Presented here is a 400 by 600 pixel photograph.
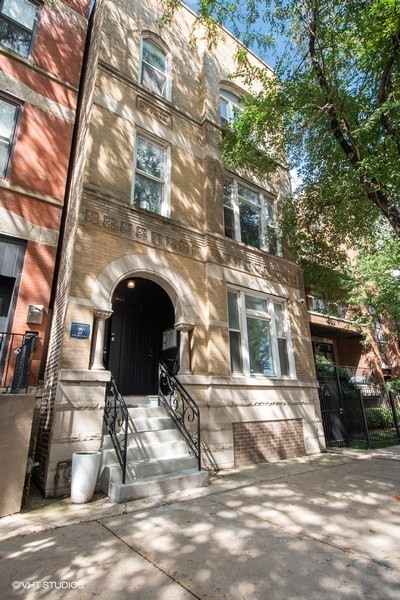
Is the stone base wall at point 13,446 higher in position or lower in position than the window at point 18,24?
lower

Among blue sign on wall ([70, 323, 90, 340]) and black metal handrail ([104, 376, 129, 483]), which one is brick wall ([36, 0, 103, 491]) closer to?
blue sign on wall ([70, 323, 90, 340])

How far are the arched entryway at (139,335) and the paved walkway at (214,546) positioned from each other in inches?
142

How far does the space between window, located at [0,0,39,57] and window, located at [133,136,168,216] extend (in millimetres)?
4118

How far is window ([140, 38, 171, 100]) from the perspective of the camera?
9523 millimetres

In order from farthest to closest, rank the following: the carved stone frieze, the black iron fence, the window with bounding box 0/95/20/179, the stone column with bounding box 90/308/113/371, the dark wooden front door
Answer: the black iron fence < the carved stone frieze < the dark wooden front door < the window with bounding box 0/95/20/179 < the stone column with bounding box 90/308/113/371

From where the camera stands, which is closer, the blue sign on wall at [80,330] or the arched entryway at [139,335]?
the blue sign on wall at [80,330]

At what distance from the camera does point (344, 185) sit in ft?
25.0

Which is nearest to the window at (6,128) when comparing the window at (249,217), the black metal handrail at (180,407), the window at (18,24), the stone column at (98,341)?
the window at (18,24)

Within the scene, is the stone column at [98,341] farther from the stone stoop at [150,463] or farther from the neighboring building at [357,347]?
the neighboring building at [357,347]

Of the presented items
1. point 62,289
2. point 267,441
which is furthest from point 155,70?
point 267,441

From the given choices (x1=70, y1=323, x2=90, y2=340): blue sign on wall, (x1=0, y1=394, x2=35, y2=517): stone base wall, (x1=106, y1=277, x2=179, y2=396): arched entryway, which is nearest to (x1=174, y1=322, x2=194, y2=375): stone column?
(x1=106, y1=277, x2=179, y2=396): arched entryway

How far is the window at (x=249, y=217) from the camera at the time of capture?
973 cm

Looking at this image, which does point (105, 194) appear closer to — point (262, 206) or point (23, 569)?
point (262, 206)

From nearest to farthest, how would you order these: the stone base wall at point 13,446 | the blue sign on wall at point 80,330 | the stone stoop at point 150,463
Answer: the stone base wall at point 13,446 < the stone stoop at point 150,463 < the blue sign on wall at point 80,330
